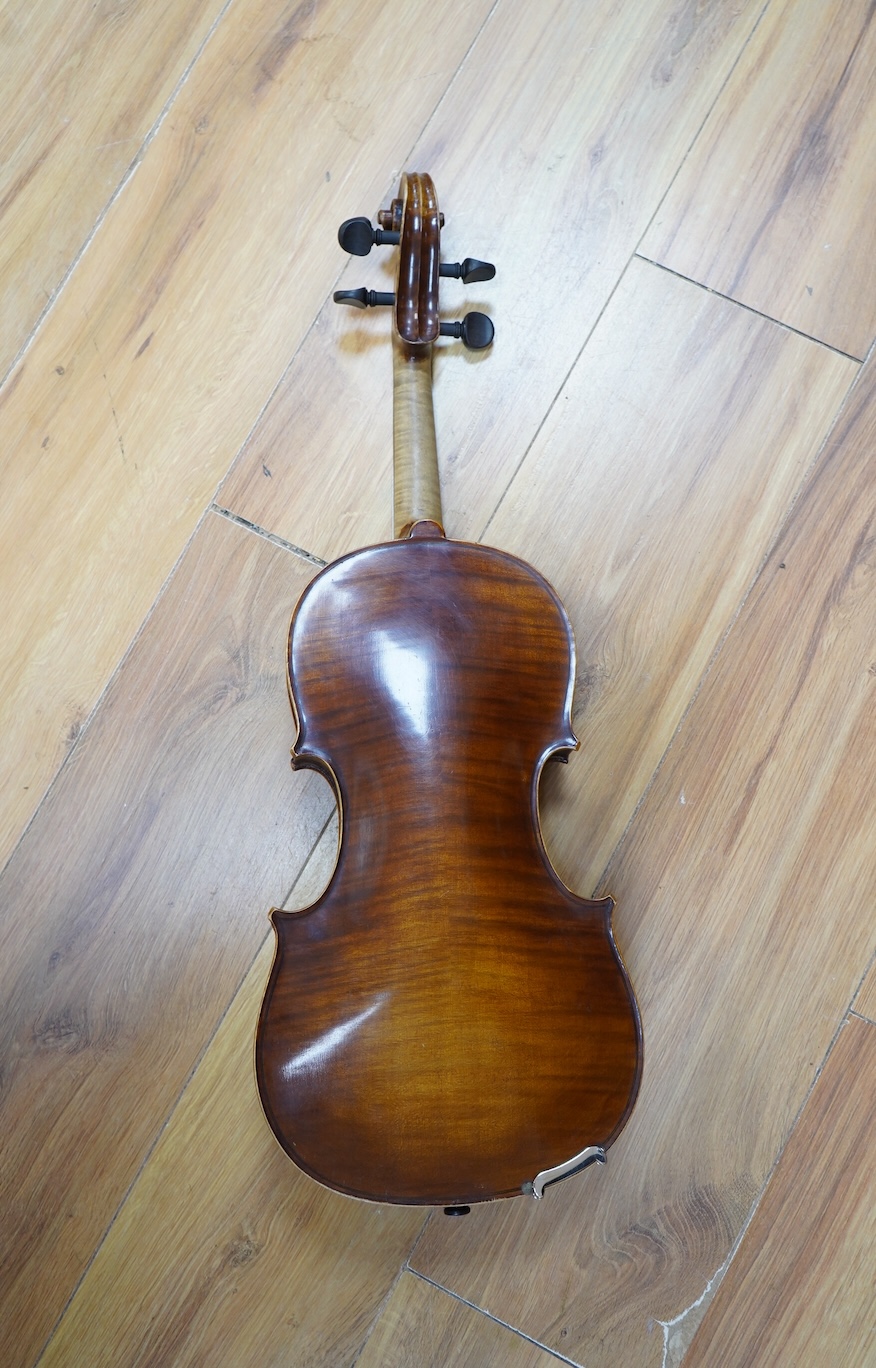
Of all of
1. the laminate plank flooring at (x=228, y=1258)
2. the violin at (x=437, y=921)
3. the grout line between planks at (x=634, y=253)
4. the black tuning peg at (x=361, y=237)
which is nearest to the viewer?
the violin at (x=437, y=921)

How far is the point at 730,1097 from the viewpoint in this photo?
3.96 ft

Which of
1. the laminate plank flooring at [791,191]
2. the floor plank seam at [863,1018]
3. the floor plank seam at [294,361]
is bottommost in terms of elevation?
the floor plank seam at [863,1018]

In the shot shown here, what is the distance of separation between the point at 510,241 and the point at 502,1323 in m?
1.25

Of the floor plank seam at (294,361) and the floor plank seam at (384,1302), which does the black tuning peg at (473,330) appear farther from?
the floor plank seam at (384,1302)

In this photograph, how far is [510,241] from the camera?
129 cm

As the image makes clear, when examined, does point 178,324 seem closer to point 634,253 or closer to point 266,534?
point 266,534

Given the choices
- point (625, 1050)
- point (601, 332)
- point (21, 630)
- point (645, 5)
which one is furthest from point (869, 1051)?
point (645, 5)

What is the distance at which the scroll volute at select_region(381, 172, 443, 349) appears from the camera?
1029mm

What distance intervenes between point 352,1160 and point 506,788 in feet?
1.17

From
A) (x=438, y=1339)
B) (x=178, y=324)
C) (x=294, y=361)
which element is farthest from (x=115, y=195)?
(x=438, y=1339)

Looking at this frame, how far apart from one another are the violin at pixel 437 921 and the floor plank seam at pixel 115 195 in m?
0.42

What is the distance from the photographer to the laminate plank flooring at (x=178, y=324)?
4.09 ft

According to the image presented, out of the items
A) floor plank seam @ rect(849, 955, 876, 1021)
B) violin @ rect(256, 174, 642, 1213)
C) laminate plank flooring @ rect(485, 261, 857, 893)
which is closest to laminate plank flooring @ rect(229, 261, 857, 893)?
laminate plank flooring @ rect(485, 261, 857, 893)

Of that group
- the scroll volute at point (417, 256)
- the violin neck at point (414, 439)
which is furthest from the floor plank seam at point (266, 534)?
the scroll volute at point (417, 256)
